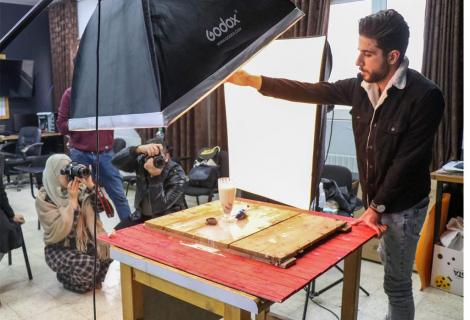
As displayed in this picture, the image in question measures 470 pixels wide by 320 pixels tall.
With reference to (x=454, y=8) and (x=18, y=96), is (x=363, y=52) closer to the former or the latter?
(x=454, y=8)

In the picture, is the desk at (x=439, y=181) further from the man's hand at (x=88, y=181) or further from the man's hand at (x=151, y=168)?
the man's hand at (x=88, y=181)

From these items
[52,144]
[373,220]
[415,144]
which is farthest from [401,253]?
[52,144]

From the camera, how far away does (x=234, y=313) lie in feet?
3.59

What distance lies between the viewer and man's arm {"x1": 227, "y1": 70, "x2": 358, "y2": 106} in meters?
1.49

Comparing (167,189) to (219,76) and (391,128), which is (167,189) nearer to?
(391,128)

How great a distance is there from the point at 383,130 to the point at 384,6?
2512mm

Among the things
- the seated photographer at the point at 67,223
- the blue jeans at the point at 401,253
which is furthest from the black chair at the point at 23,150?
the blue jeans at the point at 401,253

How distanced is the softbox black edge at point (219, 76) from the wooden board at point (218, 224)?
22.0 inches

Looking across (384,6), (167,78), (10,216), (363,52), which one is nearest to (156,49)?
(167,78)

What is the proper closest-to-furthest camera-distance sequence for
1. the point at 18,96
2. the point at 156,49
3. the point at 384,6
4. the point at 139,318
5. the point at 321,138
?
1. the point at 156,49
2. the point at 139,318
3. the point at 321,138
4. the point at 384,6
5. the point at 18,96

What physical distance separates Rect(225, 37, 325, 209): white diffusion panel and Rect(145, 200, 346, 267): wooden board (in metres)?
0.11

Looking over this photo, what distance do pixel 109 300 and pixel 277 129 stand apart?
1.60m

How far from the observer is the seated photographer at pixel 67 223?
262cm

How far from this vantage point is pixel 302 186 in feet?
5.45
